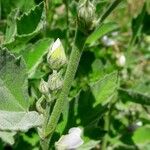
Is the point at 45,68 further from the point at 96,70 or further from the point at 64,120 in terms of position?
the point at 64,120

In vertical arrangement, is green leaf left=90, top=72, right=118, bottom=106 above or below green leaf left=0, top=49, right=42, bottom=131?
below

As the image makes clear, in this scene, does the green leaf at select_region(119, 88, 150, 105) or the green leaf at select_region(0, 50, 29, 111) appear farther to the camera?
the green leaf at select_region(119, 88, 150, 105)

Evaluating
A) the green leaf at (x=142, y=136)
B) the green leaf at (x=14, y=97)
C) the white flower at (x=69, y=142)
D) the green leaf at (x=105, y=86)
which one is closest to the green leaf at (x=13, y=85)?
the green leaf at (x=14, y=97)

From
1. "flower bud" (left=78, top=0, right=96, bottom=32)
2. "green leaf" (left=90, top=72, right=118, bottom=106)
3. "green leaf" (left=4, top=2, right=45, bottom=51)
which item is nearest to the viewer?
"flower bud" (left=78, top=0, right=96, bottom=32)

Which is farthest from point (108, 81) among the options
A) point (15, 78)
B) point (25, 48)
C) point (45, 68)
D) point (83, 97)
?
point (45, 68)

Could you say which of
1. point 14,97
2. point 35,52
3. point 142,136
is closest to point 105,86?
point 35,52

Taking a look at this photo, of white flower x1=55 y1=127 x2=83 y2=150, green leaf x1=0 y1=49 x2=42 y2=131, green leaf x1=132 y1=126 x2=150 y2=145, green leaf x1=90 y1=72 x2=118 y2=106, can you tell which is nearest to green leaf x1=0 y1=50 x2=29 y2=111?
green leaf x1=0 y1=49 x2=42 y2=131

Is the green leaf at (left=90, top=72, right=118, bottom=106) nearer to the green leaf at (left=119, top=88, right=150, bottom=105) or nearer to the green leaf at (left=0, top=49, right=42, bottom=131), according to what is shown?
the green leaf at (left=119, top=88, right=150, bottom=105)
